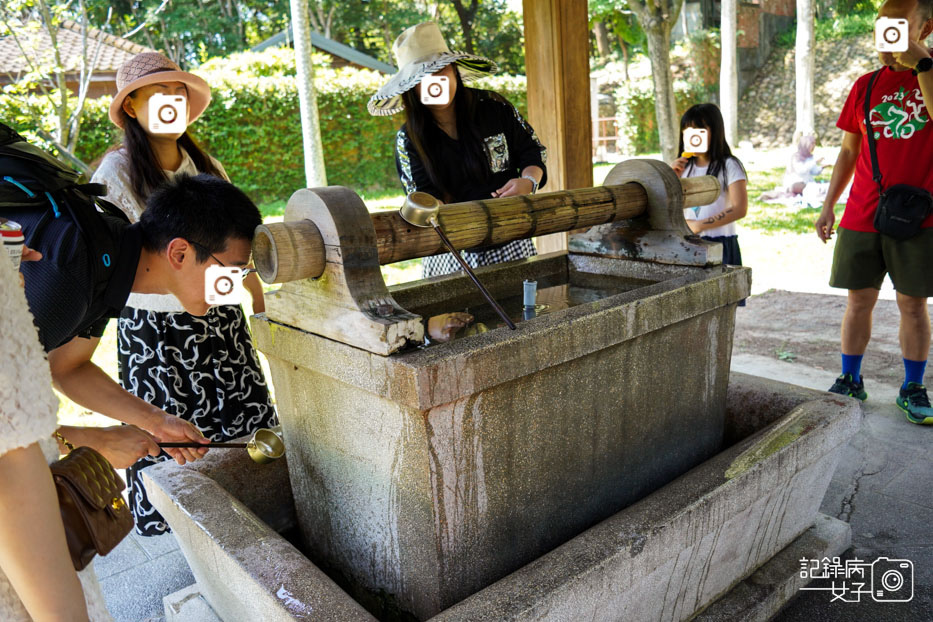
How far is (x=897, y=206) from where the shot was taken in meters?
3.12

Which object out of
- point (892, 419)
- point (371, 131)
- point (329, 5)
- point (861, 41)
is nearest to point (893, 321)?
point (892, 419)

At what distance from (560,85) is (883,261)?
188 centimetres

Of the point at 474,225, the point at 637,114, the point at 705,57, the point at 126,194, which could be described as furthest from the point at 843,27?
the point at 126,194

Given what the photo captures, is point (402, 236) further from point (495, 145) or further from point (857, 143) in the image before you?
point (857, 143)

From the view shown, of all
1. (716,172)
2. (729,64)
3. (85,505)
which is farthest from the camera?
(729,64)

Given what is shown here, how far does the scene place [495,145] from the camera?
2.97 meters

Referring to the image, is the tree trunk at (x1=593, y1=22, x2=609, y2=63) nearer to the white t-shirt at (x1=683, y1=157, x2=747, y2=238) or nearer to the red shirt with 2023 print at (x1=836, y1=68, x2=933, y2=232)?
the white t-shirt at (x1=683, y1=157, x2=747, y2=238)

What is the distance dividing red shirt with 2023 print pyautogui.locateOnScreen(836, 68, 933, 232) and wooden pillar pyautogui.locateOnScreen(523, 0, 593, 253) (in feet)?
4.44

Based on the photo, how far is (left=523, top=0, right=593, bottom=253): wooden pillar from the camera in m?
3.72

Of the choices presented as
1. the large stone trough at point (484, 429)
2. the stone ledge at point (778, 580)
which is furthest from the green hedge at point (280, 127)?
the stone ledge at point (778, 580)

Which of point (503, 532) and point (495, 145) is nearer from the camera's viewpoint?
point (503, 532)

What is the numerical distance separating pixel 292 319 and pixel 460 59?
5.15 ft

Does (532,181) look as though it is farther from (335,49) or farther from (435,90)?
(335,49)

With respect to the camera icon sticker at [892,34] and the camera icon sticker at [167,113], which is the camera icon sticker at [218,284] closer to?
the camera icon sticker at [167,113]
